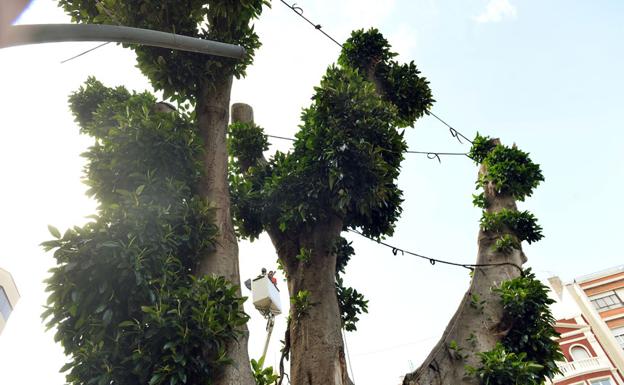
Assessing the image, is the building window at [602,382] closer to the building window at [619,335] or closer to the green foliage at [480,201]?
the building window at [619,335]

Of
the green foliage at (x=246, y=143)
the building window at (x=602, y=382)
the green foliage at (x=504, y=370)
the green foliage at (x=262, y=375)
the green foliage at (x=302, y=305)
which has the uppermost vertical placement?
the green foliage at (x=246, y=143)

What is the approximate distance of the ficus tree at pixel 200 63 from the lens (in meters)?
4.34

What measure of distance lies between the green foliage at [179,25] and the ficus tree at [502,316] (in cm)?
390

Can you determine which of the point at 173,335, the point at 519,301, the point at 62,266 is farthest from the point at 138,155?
the point at 519,301

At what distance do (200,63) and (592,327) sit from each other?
22.1m

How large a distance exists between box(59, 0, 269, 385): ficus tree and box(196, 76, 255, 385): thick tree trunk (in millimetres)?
10

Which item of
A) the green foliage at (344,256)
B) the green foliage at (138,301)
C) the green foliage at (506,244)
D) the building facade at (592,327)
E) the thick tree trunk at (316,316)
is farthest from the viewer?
the building facade at (592,327)

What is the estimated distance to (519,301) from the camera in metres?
4.30

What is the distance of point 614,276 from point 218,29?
24254 mm

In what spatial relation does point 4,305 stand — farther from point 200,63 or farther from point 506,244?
point 506,244

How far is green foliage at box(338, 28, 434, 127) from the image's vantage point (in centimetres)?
639

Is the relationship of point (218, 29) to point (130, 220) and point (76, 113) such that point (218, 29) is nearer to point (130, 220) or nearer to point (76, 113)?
point (76, 113)

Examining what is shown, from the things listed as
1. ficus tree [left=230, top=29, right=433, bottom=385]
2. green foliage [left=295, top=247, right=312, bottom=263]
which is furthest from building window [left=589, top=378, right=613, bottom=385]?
green foliage [left=295, top=247, right=312, bottom=263]

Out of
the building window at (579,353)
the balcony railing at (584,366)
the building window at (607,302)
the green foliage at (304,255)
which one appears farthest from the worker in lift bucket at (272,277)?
the building window at (607,302)
